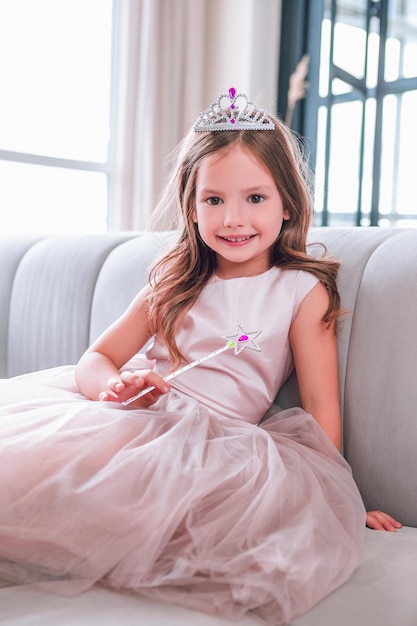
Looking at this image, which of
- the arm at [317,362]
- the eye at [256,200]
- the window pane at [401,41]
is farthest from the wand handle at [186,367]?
the window pane at [401,41]

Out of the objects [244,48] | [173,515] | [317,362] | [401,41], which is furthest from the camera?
[244,48]

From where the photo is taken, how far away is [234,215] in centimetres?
127

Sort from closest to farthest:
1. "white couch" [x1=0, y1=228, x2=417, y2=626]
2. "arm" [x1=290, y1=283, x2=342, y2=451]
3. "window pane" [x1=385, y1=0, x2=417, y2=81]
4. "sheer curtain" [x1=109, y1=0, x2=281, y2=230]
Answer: "white couch" [x1=0, y1=228, x2=417, y2=626] < "arm" [x1=290, y1=283, x2=342, y2=451] < "window pane" [x1=385, y1=0, x2=417, y2=81] < "sheer curtain" [x1=109, y1=0, x2=281, y2=230]

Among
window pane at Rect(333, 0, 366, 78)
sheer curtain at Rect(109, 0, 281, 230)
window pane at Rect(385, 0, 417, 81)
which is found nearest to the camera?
window pane at Rect(385, 0, 417, 81)

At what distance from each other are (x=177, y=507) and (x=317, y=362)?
0.44 meters

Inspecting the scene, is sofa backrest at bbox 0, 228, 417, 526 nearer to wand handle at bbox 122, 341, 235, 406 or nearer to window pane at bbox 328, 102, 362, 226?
wand handle at bbox 122, 341, 235, 406

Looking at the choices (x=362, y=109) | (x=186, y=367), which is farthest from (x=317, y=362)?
(x=362, y=109)

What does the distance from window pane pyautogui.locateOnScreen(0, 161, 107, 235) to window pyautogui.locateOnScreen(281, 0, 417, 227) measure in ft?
3.58

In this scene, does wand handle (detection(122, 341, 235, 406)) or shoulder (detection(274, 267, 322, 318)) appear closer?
wand handle (detection(122, 341, 235, 406))

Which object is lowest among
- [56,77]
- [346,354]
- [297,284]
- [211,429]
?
[211,429]

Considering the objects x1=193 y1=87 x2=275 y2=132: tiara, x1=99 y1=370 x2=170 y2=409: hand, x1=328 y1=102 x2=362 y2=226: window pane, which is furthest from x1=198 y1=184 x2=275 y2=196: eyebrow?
x1=328 y1=102 x2=362 y2=226: window pane

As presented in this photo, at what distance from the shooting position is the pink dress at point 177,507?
2.79 ft

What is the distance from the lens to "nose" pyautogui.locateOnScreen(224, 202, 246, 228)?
4.16ft

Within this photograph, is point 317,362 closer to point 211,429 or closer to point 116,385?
point 211,429
